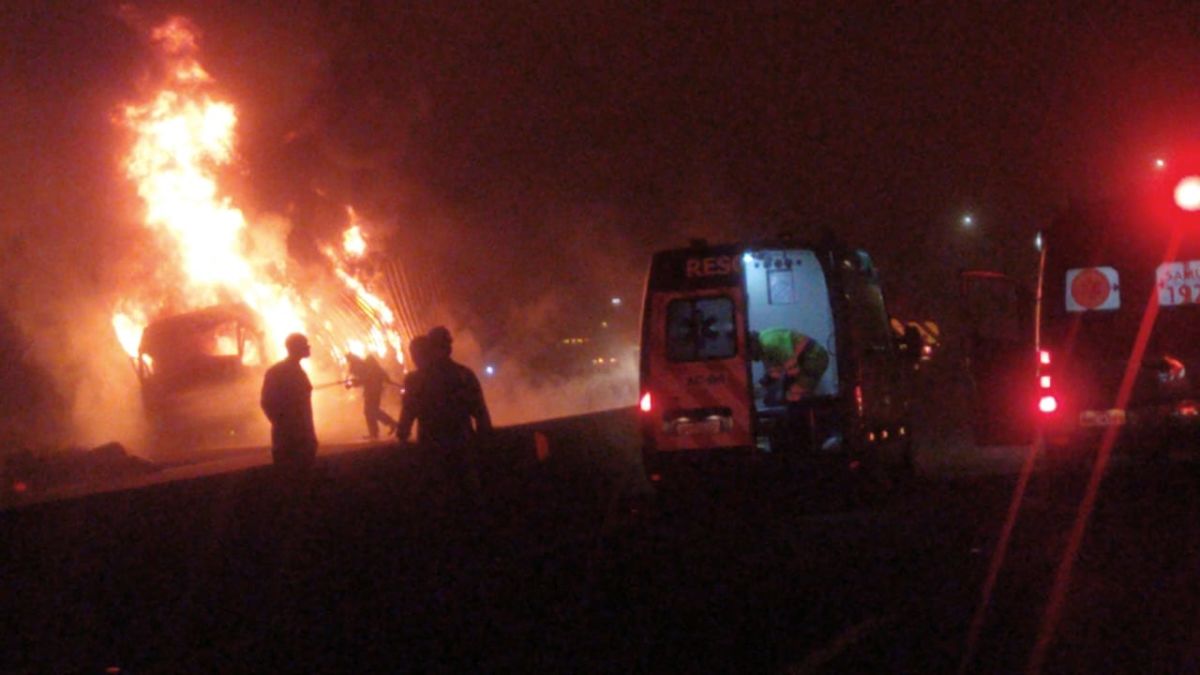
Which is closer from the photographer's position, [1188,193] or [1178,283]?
[1188,193]

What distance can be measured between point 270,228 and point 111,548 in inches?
1394

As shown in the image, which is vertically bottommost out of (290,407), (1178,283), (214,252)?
(290,407)

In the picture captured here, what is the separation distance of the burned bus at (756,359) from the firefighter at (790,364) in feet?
0.03

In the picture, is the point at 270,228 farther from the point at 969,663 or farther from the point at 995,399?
the point at 969,663

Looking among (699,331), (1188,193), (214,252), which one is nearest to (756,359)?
(699,331)

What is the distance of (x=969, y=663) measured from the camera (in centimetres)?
831

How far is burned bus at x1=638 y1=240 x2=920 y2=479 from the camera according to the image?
17016 millimetres

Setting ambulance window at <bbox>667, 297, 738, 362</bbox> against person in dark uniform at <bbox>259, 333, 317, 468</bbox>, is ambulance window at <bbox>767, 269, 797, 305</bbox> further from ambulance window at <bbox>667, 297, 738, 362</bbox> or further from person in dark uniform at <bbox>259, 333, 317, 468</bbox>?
person in dark uniform at <bbox>259, 333, 317, 468</bbox>

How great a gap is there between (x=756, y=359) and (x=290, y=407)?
18.9 ft

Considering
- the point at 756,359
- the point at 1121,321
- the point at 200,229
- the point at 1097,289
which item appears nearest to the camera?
the point at 1121,321

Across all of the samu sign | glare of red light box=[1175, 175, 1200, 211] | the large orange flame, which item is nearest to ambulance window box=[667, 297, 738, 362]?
the samu sign

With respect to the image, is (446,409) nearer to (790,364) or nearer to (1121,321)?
(790,364)

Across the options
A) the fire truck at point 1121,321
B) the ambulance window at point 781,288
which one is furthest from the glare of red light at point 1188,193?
the ambulance window at point 781,288

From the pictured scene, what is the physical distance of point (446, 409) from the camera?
43.0ft
